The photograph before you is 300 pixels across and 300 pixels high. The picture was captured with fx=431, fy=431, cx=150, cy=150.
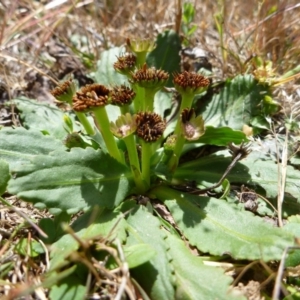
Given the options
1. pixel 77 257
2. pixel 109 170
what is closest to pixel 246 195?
pixel 109 170

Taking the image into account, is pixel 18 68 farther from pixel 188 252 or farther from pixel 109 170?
pixel 188 252

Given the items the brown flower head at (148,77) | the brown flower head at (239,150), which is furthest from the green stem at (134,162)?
the brown flower head at (239,150)

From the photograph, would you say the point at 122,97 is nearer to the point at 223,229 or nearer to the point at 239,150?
→ the point at 239,150

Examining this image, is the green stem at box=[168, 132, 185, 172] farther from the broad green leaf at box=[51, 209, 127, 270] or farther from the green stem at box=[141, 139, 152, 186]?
the broad green leaf at box=[51, 209, 127, 270]

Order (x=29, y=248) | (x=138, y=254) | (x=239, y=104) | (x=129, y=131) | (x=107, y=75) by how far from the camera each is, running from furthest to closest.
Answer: (x=107, y=75) → (x=239, y=104) → (x=129, y=131) → (x=29, y=248) → (x=138, y=254)

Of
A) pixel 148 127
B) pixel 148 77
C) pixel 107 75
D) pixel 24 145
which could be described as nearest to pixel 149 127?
pixel 148 127

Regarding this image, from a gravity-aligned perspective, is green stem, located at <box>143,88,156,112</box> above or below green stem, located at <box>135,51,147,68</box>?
below

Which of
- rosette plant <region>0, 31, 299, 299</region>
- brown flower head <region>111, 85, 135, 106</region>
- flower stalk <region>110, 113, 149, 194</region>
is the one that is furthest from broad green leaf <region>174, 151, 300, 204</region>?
brown flower head <region>111, 85, 135, 106</region>
